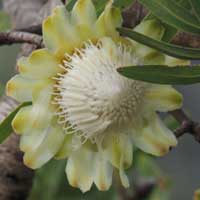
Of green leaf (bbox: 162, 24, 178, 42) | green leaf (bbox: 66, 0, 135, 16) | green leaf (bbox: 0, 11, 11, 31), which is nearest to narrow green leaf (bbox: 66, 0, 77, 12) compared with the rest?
green leaf (bbox: 66, 0, 135, 16)

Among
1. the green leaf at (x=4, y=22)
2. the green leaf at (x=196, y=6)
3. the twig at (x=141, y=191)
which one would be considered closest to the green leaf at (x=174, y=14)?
the green leaf at (x=196, y=6)

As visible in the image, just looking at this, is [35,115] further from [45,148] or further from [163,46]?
[163,46]

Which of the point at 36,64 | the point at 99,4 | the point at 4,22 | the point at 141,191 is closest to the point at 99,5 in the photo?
the point at 99,4

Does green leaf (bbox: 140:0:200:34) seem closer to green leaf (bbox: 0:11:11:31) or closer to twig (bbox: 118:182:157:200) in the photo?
green leaf (bbox: 0:11:11:31)

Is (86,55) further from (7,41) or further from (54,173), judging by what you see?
(54,173)

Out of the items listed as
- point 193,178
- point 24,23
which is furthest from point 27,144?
point 193,178

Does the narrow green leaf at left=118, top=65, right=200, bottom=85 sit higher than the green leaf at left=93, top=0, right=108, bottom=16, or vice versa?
the green leaf at left=93, top=0, right=108, bottom=16
